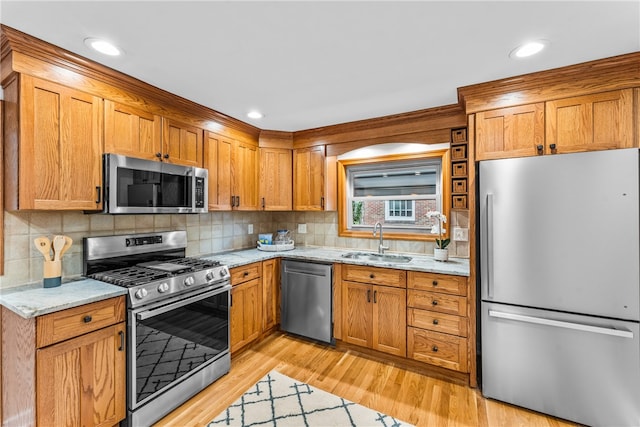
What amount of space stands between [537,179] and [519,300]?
840 millimetres

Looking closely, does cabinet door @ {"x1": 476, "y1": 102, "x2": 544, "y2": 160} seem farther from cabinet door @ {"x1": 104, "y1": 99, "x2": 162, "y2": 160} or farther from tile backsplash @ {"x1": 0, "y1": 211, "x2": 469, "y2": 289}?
cabinet door @ {"x1": 104, "y1": 99, "x2": 162, "y2": 160}

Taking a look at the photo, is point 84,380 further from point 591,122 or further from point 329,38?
point 591,122

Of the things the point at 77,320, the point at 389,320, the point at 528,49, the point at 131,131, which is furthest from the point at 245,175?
the point at 528,49

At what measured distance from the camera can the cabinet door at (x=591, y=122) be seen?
70.7 inches

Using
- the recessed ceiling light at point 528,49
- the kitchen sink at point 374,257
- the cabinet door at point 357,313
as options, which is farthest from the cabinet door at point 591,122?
the cabinet door at point 357,313

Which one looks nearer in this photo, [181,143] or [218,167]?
[181,143]

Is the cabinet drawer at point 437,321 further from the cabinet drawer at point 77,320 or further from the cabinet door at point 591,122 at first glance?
the cabinet drawer at point 77,320

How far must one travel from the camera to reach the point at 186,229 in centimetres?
286

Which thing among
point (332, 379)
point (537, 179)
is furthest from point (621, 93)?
point (332, 379)

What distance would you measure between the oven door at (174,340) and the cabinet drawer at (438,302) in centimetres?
160

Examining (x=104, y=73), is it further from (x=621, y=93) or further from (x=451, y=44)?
(x=621, y=93)

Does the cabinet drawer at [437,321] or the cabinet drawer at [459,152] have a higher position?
the cabinet drawer at [459,152]

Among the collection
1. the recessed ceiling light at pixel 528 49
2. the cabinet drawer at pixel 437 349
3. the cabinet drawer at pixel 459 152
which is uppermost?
the recessed ceiling light at pixel 528 49

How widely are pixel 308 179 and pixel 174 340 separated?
2.13 m
